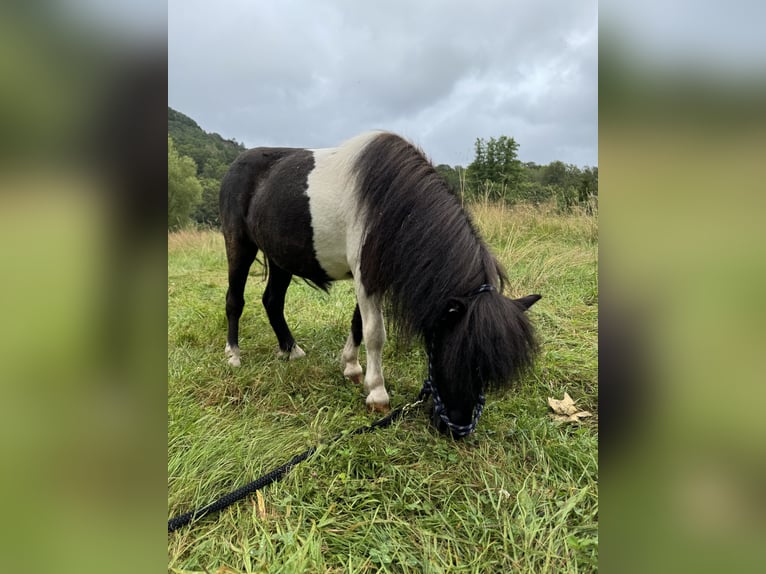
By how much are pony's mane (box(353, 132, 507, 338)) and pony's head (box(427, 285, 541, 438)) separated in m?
0.09

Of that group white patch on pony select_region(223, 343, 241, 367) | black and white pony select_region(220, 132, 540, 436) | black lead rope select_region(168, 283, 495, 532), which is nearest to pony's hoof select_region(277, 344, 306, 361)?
white patch on pony select_region(223, 343, 241, 367)

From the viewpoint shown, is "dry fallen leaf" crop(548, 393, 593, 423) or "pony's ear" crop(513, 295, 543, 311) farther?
"dry fallen leaf" crop(548, 393, 593, 423)

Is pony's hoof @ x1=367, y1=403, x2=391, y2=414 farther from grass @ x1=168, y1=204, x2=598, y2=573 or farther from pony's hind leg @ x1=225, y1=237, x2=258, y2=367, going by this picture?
pony's hind leg @ x1=225, y1=237, x2=258, y2=367

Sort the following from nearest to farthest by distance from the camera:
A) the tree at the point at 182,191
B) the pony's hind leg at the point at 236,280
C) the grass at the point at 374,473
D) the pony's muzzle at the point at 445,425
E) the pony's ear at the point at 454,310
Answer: the grass at the point at 374,473 → the pony's ear at the point at 454,310 → the pony's muzzle at the point at 445,425 → the pony's hind leg at the point at 236,280 → the tree at the point at 182,191

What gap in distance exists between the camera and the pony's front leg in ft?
8.50

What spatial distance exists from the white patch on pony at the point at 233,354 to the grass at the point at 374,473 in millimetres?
83

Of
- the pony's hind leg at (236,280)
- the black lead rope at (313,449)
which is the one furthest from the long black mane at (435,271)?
the pony's hind leg at (236,280)

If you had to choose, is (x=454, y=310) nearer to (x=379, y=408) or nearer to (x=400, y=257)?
(x=400, y=257)

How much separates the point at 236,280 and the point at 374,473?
2.44m

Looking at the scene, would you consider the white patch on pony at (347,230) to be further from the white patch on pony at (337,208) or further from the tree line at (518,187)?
the tree line at (518,187)

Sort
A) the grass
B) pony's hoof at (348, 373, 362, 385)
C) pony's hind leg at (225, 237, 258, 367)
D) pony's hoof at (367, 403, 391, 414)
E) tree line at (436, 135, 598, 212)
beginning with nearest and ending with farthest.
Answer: the grass < pony's hoof at (367, 403, 391, 414) < pony's hoof at (348, 373, 362, 385) < pony's hind leg at (225, 237, 258, 367) < tree line at (436, 135, 598, 212)

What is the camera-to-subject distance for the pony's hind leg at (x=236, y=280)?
3564 mm


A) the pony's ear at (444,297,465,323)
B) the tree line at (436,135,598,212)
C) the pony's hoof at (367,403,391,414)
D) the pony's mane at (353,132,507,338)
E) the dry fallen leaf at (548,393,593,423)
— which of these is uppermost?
the tree line at (436,135,598,212)

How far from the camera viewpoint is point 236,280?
3.64 meters
